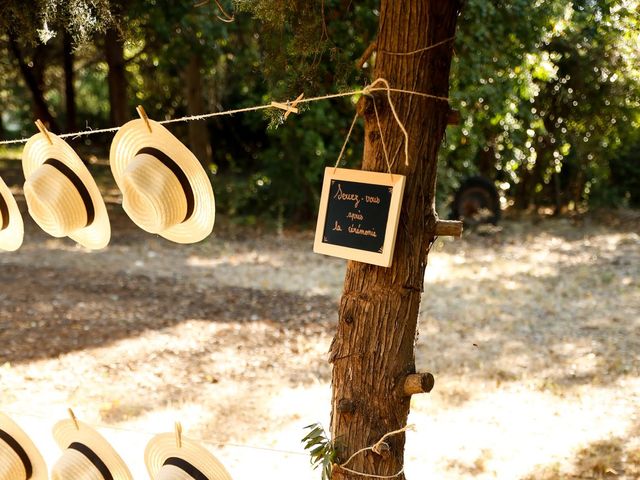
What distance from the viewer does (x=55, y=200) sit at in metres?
2.61


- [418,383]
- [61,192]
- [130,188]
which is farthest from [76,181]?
[418,383]

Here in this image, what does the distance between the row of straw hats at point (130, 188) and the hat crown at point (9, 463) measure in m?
0.83

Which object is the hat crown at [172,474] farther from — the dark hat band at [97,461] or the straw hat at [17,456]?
the straw hat at [17,456]

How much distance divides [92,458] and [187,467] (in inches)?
16.1

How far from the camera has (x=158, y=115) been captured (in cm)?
1730

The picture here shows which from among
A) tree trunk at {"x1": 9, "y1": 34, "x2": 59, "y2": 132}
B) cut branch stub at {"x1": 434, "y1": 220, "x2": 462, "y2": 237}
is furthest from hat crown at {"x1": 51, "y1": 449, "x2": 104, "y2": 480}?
tree trunk at {"x1": 9, "y1": 34, "x2": 59, "y2": 132}

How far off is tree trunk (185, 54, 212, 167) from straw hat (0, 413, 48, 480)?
9.54 meters

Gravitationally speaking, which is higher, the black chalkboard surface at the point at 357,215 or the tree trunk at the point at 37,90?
the tree trunk at the point at 37,90

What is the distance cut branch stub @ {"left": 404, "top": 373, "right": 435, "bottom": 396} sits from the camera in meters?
2.29

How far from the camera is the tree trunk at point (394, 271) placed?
2254 mm

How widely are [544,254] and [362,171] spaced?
8344 millimetres

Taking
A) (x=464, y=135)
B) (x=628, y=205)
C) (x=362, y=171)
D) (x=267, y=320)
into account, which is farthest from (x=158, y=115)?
(x=362, y=171)

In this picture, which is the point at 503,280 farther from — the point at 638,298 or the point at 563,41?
the point at 563,41

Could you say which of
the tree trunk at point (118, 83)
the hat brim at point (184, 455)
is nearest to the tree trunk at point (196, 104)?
the tree trunk at point (118, 83)
